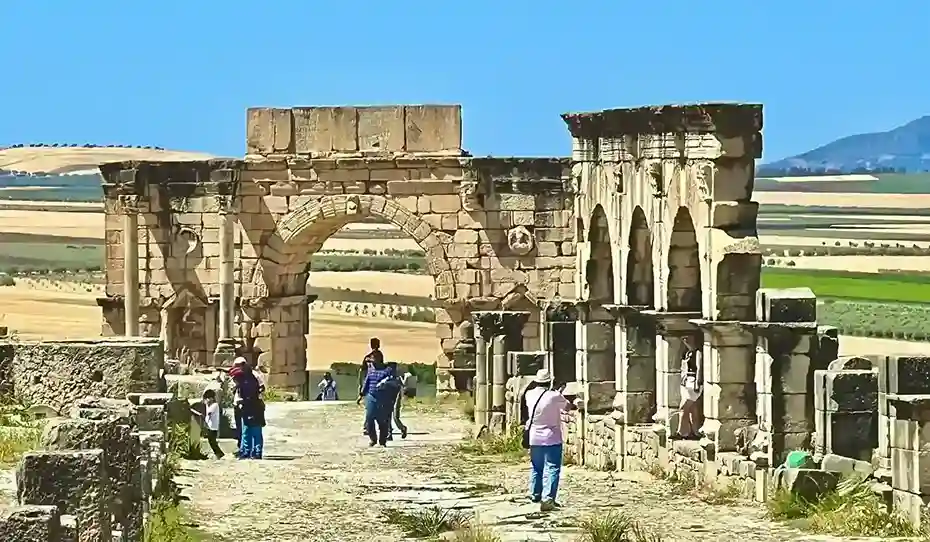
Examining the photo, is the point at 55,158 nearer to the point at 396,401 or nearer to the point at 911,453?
the point at 396,401

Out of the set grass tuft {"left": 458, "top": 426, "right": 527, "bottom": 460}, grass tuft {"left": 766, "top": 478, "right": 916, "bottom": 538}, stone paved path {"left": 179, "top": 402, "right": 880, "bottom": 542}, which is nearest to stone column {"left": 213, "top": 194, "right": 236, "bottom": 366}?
stone paved path {"left": 179, "top": 402, "right": 880, "bottom": 542}

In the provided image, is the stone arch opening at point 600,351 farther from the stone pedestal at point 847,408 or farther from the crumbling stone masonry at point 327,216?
the crumbling stone masonry at point 327,216

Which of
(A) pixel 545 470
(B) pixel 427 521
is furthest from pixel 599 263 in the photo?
(B) pixel 427 521

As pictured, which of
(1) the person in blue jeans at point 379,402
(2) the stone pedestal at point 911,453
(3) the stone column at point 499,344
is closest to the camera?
(2) the stone pedestal at point 911,453

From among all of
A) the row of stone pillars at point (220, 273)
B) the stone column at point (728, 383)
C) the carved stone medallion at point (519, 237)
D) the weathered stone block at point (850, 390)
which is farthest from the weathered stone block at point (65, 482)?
the carved stone medallion at point (519, 237)

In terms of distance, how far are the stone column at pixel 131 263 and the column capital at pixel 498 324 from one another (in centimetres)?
833

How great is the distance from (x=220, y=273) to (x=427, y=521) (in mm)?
16536

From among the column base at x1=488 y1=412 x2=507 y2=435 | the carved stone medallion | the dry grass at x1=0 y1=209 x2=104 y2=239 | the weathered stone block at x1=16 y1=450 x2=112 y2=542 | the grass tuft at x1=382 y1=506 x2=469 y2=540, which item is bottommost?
the grass tuft at x1=382 y1=506 x2=469 y2=540

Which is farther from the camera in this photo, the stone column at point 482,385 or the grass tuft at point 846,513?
the stone column at point 482,385

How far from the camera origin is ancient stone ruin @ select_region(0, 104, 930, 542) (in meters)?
16.5

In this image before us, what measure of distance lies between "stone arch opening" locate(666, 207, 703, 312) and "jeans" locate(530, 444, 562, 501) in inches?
133

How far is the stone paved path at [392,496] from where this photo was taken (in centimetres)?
1734

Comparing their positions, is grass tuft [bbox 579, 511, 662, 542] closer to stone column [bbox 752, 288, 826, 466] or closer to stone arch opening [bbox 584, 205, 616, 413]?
stone column [bbox 752, 288, 826, 466]

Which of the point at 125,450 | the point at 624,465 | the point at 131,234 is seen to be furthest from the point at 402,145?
the point at 125,450
